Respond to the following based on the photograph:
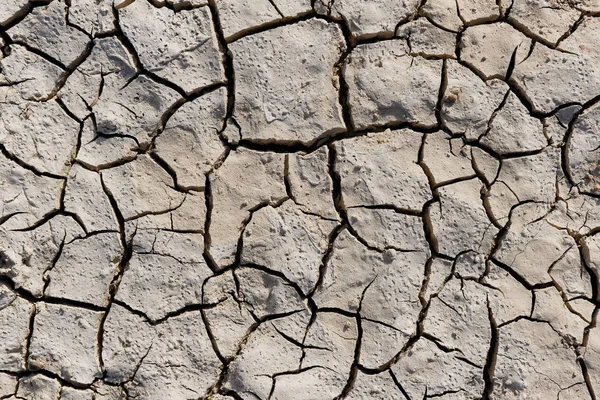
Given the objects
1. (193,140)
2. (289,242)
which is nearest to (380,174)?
(289,242)

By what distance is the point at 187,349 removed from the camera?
2.90 metres

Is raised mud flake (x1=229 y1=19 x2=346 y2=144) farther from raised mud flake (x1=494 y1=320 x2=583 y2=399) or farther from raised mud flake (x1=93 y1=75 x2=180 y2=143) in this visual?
raised mud flake (x1=494 y1=320 x2=583 y2=399)

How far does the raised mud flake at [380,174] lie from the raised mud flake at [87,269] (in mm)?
1182

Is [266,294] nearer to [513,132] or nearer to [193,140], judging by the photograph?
[193,140]

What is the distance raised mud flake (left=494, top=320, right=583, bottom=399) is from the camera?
296cm

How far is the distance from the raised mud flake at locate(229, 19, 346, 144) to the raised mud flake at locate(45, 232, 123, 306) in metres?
0.88

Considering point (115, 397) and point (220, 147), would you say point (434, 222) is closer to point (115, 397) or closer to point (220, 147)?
A: point (220, 147)

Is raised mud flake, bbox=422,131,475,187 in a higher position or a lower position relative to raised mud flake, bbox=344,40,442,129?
lower

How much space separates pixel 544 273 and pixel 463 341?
0.54 meters

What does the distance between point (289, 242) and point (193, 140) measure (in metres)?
0.70

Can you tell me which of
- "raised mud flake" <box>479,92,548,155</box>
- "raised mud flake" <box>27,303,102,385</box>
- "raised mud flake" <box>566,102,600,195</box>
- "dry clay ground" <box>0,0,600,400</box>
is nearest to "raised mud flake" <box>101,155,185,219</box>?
"dry clay ground" <box>0,0,600,400</box>

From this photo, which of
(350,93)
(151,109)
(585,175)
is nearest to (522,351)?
(585,175)

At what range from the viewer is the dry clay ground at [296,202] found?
9.52 feet

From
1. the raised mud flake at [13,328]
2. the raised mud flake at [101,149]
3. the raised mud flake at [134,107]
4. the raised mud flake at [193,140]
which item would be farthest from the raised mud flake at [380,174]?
the raised mud flake at [13,328]
